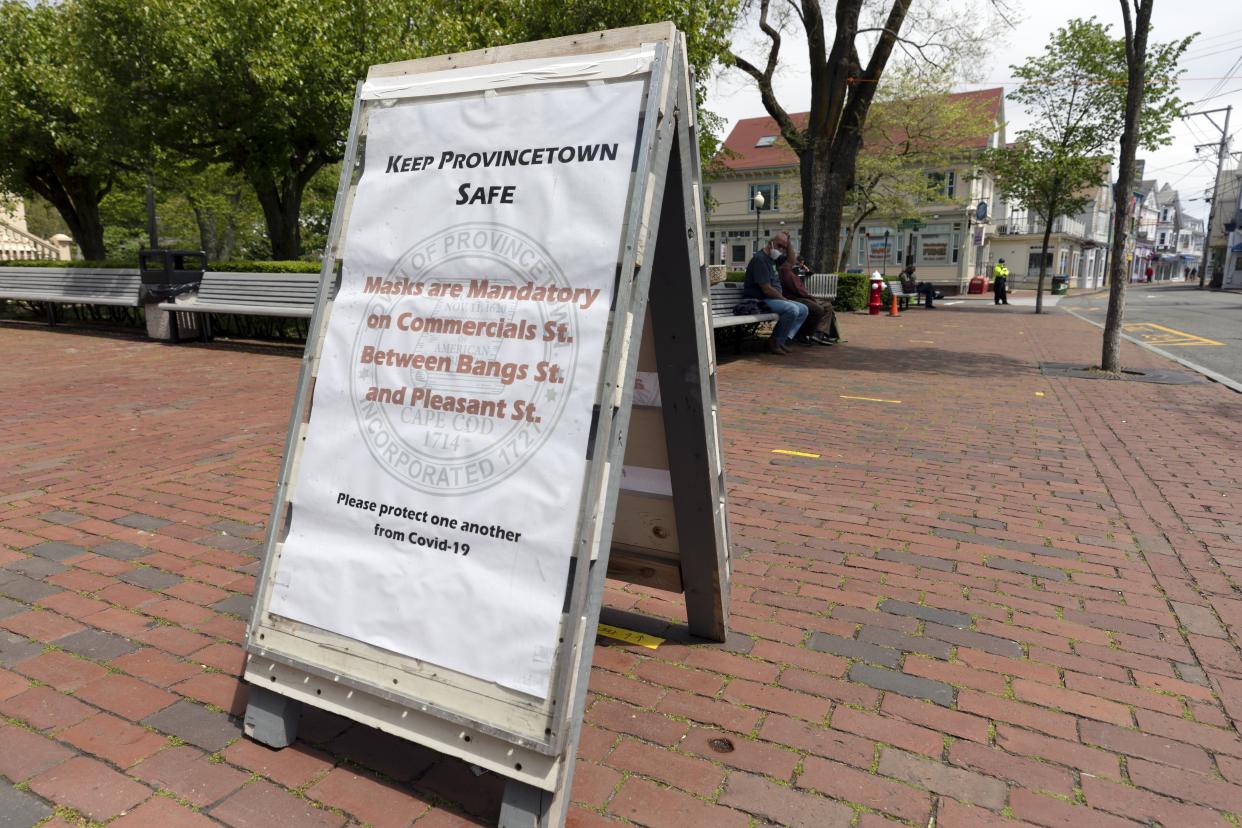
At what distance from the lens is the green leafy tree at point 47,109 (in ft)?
54.8

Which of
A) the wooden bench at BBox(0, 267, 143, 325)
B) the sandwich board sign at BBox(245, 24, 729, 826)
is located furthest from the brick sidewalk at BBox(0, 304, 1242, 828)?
the wooden bench at BBox(0, 267, 143, 325)

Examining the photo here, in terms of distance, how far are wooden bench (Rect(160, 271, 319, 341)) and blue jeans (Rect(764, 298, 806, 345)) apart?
253 inches

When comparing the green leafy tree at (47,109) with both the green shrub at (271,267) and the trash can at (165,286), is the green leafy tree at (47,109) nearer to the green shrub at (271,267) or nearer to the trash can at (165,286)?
the green shrub at (271,267)

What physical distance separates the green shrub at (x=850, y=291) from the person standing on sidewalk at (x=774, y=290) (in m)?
11.6

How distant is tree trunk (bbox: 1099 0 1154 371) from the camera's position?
9398 millimetres

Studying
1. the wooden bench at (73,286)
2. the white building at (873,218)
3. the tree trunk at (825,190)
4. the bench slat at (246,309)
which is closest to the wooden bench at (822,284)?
the tree trunk at (825,190)

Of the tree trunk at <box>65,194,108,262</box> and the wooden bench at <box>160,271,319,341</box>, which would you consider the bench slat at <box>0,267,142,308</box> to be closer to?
the wooden bench at <box>160,271,319,341</box>

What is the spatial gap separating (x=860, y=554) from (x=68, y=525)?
4182mm

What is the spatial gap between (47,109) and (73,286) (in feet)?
29.9

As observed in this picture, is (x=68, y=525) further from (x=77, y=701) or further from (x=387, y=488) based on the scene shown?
(x=387, y=488)

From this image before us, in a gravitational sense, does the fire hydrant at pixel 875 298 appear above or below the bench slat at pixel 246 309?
below

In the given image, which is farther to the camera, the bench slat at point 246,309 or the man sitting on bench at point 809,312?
the man sitting on bench at point 809,312

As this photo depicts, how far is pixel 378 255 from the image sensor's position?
242cm

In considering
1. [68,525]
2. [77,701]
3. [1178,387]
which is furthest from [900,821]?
[1178,387]
